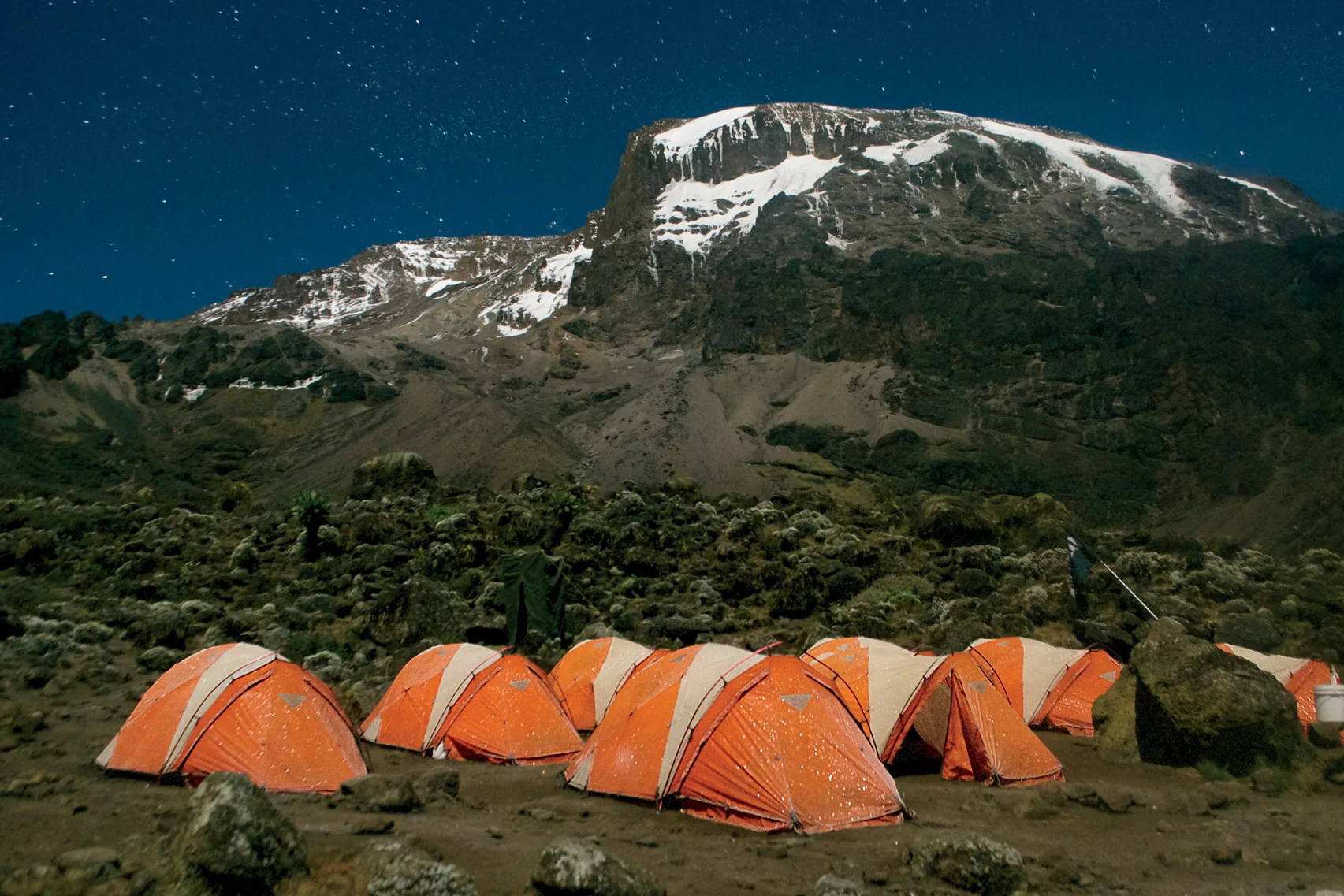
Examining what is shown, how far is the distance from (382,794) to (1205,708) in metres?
9.37

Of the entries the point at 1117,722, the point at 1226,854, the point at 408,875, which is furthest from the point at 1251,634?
the point at 408,875

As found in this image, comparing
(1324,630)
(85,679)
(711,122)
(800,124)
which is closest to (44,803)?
(85,679)

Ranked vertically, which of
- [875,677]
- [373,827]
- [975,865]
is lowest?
[373,827]

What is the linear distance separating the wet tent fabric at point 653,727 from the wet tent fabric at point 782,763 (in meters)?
0.15

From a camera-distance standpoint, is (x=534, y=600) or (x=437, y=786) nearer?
(x=437, y=786)

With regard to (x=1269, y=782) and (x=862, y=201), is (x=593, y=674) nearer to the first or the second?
(x=1269, y=782)

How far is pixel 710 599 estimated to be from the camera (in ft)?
78.8

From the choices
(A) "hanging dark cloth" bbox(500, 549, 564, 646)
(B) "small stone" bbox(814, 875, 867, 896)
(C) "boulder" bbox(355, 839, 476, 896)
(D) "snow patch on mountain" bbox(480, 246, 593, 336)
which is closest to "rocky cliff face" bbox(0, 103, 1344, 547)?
(D) "snow patch on mountain" bbox(480, 246, 593, 336)

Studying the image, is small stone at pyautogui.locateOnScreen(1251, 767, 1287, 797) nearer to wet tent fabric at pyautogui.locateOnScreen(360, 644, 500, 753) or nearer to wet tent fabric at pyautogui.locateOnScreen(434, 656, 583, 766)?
wet tent fabric at pyautogui.locateOnScreen(434, 656, 583, 766)

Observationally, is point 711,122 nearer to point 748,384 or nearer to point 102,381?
point 748,384

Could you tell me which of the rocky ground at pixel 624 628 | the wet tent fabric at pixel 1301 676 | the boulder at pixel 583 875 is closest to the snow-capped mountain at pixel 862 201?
the rocky ground at pixel 624 628

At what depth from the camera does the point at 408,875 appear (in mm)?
5199

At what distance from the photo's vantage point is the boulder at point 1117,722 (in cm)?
1103

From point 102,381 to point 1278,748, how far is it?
11277 cm
